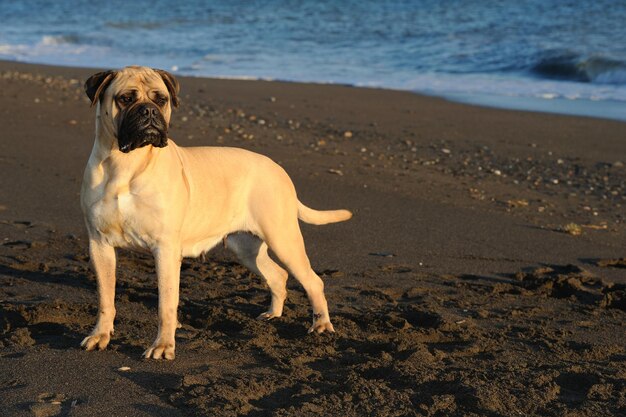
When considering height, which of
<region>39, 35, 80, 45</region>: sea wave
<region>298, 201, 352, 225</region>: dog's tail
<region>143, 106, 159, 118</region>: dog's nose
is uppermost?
<region>143, 106, 159, 118</region>: dog's nose

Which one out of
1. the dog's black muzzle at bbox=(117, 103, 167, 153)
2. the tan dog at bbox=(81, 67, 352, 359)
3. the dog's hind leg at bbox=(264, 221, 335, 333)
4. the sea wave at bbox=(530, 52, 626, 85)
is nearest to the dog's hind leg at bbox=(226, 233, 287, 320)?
the dog's hind leg at bbox=(264, 221, 335, 333)

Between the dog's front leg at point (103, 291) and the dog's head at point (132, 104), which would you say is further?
the dog's front leg at point (103, 291)

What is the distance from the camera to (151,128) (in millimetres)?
4965

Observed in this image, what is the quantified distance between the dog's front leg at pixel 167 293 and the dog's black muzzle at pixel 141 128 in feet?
1.88

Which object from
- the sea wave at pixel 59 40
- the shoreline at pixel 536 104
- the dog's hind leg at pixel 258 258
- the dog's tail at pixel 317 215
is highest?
the sea wave at pixel 59 40

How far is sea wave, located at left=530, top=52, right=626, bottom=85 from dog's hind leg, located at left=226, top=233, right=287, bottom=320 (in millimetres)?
13957

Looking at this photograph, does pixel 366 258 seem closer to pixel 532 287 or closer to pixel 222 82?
pixel 532 287

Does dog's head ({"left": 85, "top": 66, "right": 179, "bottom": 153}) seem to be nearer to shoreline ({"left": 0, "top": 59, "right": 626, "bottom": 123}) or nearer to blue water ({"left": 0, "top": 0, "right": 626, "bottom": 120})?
shoreline ({"left": 0, "top": 59, "right": 626, "bottom": 123})

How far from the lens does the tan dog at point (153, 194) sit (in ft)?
16.7

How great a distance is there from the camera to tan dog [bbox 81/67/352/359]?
16.7 ft

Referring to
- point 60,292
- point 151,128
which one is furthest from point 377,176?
point 151,128

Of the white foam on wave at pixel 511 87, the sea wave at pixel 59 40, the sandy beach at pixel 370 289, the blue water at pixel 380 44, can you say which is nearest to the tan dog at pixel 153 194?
the sandy beach at pixel 370 289

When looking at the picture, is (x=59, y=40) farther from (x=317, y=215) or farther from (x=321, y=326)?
(x=321, y=326)

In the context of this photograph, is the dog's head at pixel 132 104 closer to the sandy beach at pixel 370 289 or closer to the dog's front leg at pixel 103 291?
the dog's front leg at pixel 103 291
